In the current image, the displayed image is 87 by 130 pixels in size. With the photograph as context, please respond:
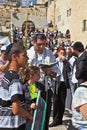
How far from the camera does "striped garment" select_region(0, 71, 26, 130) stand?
452 cm

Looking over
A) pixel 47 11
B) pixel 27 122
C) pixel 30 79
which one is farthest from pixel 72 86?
pixel 47 11

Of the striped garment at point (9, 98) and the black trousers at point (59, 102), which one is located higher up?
the striped garment at point (9, 98)

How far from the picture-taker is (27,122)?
4.95 m

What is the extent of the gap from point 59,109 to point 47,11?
70735mm

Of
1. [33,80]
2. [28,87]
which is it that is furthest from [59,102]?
[28,87]

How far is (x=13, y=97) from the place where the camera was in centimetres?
449

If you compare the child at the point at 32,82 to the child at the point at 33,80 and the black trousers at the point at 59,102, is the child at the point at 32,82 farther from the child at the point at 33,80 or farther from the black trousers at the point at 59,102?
the black trousers at the point at 59,102

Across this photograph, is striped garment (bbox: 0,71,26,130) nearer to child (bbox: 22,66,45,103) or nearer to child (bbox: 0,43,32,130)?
child (bbox: 0,43,32,130)

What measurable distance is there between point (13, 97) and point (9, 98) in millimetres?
93

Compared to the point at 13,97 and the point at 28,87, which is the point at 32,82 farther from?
the point at 13,97

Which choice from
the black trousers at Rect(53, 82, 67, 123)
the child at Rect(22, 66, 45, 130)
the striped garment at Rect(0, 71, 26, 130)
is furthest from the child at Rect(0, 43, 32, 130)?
the black trousers at Rect(53, 82, 67, 123)

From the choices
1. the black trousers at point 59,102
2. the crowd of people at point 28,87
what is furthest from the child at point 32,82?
the black trousers at point 59,102

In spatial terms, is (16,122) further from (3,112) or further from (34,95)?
(34,95)

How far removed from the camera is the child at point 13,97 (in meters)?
4.53
